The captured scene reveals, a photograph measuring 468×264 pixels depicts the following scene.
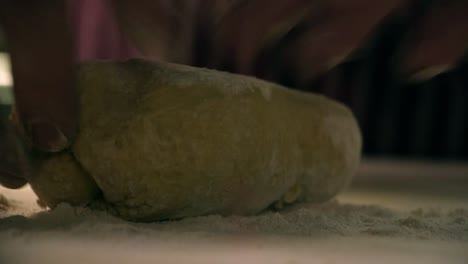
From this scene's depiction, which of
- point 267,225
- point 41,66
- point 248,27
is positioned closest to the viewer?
point 41,66

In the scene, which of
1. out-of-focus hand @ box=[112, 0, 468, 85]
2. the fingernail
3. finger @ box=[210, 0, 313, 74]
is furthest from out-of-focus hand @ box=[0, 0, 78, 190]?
finger @ box=[210, 0, 313, 74]

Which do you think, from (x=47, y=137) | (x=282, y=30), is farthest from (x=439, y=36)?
(x=47, y=137)

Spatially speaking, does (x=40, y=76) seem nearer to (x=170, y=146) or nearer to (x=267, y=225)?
(x=170, y=146)

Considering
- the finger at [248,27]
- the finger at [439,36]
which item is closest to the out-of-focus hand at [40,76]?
the finger at [248,27]

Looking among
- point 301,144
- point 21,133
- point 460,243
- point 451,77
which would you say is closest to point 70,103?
point 21,133

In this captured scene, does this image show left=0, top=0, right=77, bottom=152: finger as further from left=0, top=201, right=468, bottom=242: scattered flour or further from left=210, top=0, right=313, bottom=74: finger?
left=210, top=0, right=313, bottom=74: finger

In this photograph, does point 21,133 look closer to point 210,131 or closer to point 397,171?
point 210,131

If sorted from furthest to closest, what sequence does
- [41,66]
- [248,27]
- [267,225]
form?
[248,27] → [267,225] → [41,66]
